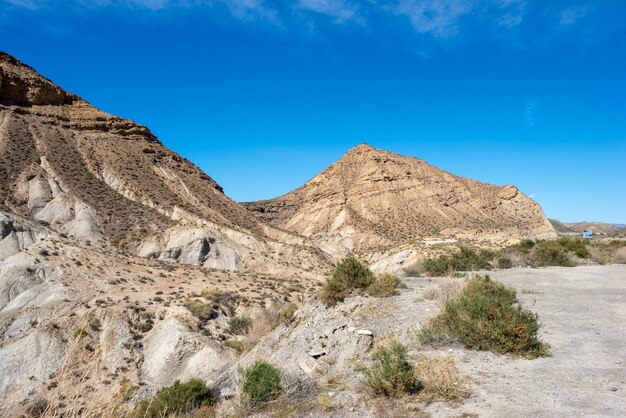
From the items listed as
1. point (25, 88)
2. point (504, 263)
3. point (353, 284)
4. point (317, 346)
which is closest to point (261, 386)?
point (317, 346)

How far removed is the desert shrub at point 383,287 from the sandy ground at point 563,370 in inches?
151

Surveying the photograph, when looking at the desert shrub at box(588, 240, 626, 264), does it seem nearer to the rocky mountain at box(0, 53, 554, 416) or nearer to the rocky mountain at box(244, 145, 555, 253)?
the rocky mountain at box(0, 53, 554, 416)

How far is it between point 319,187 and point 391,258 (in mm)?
45854

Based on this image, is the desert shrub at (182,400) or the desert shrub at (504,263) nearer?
the desert shrub at (182,400)

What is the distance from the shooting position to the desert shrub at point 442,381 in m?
6.41

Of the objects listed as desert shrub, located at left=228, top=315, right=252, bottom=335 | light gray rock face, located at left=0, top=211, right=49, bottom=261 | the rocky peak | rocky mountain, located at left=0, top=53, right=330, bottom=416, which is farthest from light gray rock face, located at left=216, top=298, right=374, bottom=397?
the rocky peak

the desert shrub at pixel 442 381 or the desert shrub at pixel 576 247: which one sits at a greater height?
the desert shrub at pixel 576 247

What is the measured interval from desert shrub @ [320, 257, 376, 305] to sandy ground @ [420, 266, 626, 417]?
16.1 ft

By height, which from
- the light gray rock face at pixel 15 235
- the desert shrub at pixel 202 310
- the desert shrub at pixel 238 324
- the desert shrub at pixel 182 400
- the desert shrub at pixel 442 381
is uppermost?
the light gray rock face at pixel 15 235

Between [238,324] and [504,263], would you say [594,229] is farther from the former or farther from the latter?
[238,324]

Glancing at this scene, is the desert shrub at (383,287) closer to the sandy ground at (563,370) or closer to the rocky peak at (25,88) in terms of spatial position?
the sandy ground at (563,370)

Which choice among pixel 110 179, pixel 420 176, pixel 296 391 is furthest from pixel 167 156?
pixel 296 391

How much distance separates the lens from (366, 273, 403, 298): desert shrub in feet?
43.4

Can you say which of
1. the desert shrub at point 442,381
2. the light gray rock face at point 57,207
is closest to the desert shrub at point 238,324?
the desert shrub at point 442,381
